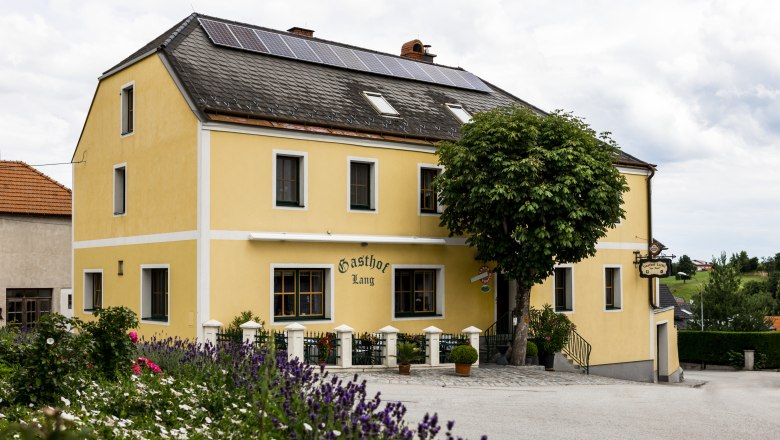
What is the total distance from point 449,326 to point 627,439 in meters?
13.5

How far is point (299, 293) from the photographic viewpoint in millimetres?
22125

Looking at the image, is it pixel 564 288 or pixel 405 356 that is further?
pixel 564 288

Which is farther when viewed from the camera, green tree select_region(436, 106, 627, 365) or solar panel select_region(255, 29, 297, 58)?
solar panel select_region(255, 29, 297, 58)

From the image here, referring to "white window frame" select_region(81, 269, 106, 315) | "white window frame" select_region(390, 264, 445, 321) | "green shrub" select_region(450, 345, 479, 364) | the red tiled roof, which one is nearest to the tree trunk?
"white window frame" select_region(390, 264, 445, 321)

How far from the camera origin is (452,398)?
49.6 feet

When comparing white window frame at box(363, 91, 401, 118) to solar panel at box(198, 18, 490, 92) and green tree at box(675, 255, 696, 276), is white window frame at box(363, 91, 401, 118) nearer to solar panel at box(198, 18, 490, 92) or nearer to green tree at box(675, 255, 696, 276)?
solar panel at box(198, 18, 490, 92)

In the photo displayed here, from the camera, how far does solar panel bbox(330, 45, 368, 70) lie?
90.9 ft

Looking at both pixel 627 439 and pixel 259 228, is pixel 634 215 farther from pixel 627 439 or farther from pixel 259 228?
pixel 627 439

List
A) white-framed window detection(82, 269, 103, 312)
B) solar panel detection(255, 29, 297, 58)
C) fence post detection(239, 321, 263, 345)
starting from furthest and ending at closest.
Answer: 1. white-framed window detection(82, 269, 103, 312)
2. solar panel detection(255, 29, 297, 58)
3. fence post detection(239, 321, 263, 345)

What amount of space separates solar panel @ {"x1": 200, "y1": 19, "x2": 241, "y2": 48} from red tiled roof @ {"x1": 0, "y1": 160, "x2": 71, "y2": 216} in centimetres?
1239

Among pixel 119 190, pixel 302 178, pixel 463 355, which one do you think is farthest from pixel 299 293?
pixel 119 190

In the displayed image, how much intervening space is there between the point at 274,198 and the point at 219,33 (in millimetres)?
6749

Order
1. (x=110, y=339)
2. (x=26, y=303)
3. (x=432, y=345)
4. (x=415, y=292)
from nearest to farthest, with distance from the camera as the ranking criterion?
1. (x=110, y=339)
2. (x=432, y=345)
3. (x=415, y=292)
4. (x=26, y=303)

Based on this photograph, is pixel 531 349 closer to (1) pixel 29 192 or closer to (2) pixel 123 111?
(2) pixel 123 111
